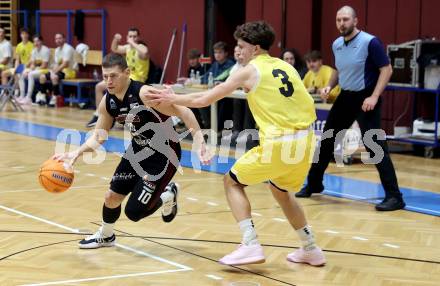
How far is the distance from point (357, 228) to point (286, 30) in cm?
816

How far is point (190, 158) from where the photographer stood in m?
11.3

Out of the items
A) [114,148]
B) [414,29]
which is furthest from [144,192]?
[414,29]

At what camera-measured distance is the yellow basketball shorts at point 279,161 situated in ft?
17.9

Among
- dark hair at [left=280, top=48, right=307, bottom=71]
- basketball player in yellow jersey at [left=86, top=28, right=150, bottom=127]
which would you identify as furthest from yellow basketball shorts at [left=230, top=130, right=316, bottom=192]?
basketball player in yellow jersey at [left=86, top=28, right=150, bottom=127]

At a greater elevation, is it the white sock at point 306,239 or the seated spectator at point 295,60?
the seated spectator at point 295,60

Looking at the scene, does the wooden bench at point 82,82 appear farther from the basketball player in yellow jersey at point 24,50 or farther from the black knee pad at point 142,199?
the black knee pad at point 142,199

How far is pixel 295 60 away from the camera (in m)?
12.5

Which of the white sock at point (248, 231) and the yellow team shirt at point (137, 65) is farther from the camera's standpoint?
the yellow team shirt at point (137, 65)

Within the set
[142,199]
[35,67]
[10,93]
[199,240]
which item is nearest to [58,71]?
[35,67]

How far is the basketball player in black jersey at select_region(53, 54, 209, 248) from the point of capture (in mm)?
5941

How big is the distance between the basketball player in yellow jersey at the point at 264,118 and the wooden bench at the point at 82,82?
43.2 feet

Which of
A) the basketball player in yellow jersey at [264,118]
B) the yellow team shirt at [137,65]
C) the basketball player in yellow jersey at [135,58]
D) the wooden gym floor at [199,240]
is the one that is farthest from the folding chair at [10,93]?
the basketball player in yellow jersey at [264,118]

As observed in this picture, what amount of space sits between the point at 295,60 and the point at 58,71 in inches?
322

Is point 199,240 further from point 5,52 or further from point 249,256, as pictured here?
point 5,52
